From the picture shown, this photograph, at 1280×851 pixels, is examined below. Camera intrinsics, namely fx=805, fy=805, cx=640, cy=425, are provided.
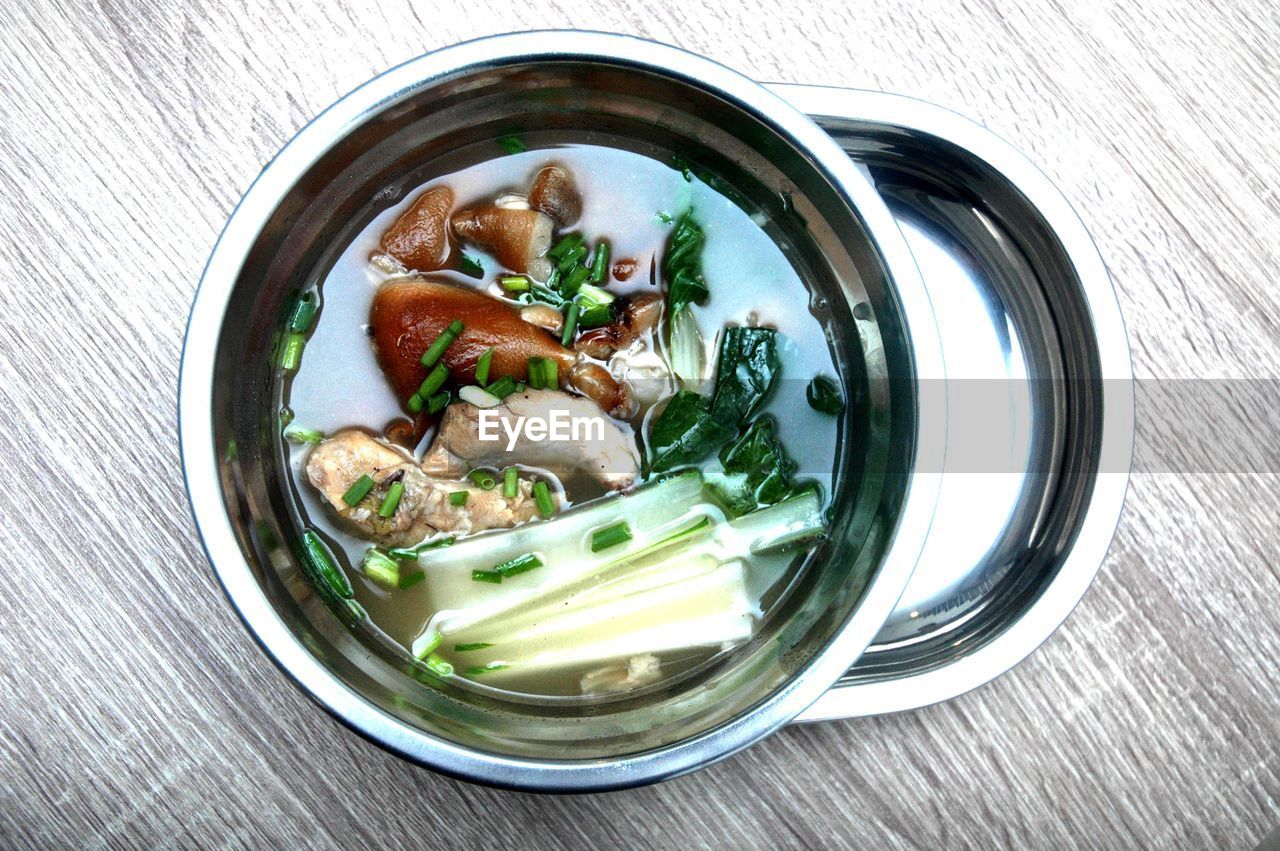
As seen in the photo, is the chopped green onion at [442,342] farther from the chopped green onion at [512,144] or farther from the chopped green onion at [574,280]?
the chopped green onion at [512,144]

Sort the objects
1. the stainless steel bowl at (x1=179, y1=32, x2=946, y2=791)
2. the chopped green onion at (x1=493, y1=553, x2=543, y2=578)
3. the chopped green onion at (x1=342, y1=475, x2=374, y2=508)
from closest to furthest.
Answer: the stainless steel bowl at (x1=179, y1=32, x2=946, y2=791) → the chopped green onion at (x1=342, y1=475, x2=374, y2=508) → the chopped green onion at (x1=493, y1=553, x2=543, y2=578)

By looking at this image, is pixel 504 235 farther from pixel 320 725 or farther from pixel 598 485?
pixel 320 725

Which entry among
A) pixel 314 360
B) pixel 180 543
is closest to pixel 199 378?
pixel 314 360

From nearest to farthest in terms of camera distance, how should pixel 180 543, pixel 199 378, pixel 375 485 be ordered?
1. pixel 199 378
2. pixel 375 485
3. pixel 180 543

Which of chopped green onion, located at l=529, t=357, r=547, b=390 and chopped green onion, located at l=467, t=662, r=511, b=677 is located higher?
chopped green onion, located at l=529, t=357, r=547, b=390

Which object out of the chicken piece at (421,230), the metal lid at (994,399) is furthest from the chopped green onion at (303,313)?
the metal lid at (994,399)

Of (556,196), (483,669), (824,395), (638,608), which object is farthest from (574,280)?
(483,669)

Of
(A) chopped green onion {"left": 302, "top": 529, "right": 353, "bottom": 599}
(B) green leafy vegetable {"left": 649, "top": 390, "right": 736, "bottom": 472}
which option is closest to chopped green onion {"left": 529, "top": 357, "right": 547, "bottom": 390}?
(B) green leafy vegetable {"left": 649, "top": 390, "right": 736, "bottom": 472}

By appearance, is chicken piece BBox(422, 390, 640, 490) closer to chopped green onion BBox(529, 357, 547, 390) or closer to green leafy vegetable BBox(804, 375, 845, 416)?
chopped green onion BBox(529, 357, 547, 390)
